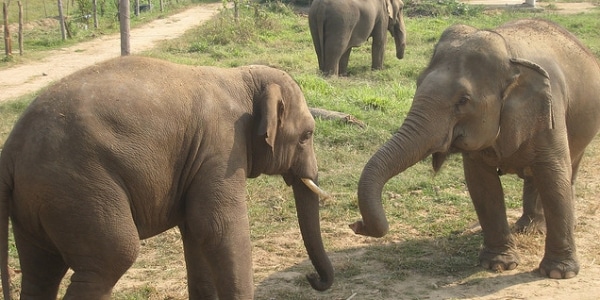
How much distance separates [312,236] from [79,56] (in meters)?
12.9

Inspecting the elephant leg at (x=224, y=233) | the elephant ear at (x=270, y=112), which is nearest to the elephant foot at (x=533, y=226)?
the elephant ear at (x=270, y=112)

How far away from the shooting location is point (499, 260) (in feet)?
21.4

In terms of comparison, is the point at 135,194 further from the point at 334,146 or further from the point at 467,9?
the point at 467,9

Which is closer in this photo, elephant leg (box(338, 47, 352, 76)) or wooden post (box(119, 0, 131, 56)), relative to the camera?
wooden post (box(119, 0, 131, 56))

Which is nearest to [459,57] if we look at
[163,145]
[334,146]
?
[163,145]

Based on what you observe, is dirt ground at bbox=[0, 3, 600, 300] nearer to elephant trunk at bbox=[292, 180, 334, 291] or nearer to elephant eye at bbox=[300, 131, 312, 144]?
elephant trunk at bbox=[292, 180, 334, 291]

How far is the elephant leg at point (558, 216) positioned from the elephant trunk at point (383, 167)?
1081 mm

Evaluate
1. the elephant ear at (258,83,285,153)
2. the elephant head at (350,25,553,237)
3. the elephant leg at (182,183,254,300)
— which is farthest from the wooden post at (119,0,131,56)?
the elephant leg at (182,183,254,300)

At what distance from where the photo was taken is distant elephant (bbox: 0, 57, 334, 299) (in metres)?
4.37

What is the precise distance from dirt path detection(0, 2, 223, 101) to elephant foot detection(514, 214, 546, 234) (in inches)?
329

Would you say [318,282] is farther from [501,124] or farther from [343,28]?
[343,28]

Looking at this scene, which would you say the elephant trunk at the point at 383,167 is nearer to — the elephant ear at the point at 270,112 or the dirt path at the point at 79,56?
the elephant ear at the point at 270,112

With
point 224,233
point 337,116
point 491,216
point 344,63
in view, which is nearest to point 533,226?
point 491,216

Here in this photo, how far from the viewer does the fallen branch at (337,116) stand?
1033 centimetres
